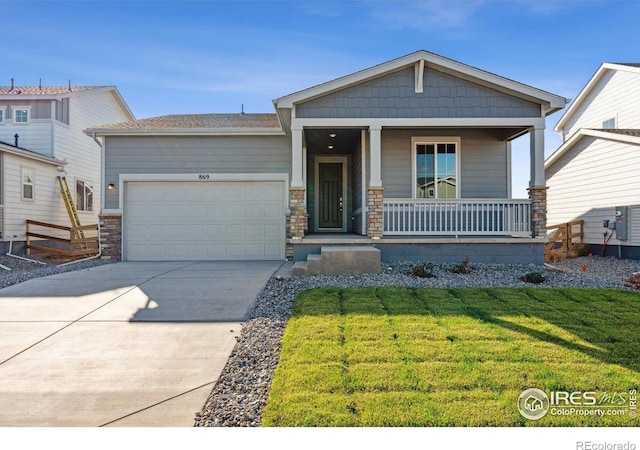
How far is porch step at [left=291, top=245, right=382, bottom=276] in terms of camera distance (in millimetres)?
7090

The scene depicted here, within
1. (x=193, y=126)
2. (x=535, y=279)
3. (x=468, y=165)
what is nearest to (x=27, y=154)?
(x=193, y=126)

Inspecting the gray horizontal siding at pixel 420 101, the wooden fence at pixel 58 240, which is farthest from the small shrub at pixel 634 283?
the wooden fence at pixel 58 240

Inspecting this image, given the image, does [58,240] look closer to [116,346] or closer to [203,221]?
[203,221]

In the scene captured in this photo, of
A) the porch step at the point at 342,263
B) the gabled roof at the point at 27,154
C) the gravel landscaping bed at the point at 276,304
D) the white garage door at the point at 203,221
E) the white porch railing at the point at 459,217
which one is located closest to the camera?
the gravel landscaping bed at the point at 276,304

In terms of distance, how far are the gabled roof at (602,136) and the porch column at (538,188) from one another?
159 inches

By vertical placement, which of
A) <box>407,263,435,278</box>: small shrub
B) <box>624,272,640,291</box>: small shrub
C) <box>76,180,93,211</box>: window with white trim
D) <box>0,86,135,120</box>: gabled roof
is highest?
<box>0,86,135,120</box>: gabled roof

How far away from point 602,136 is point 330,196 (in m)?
8.57

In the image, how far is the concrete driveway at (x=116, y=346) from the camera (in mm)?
2744

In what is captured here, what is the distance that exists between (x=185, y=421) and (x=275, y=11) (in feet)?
24.1

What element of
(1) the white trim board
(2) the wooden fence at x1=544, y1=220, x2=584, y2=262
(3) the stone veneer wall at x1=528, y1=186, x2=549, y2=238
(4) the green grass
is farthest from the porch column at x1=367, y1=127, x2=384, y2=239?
(2) the wooden fence at x1=544, y1=220, x2=584, y2=262

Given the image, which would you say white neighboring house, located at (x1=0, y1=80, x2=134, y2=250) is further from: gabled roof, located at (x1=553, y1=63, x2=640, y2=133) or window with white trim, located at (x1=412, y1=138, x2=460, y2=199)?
gabled roof, located at (x1=553, y1=63, x2=640, y2=133)

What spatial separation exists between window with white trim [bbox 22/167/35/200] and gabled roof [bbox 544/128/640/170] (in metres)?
18.6

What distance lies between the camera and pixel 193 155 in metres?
10.2

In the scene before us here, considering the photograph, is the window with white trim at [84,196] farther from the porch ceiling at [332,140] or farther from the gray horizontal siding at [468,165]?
the gray horizontal siding at [468,165]
